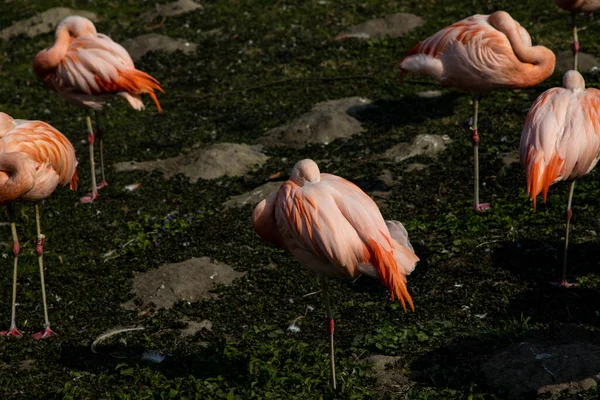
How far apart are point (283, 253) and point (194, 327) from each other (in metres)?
1.23

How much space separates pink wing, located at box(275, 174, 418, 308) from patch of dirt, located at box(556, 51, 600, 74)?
5924mm

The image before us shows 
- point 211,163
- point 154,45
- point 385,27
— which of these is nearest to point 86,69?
point 211,163

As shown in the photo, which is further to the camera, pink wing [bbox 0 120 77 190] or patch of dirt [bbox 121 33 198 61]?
patch of dirt [bbox 121 33 198 61]

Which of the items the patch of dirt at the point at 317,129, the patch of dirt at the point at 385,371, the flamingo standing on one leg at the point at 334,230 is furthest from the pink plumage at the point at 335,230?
the patch of dirt at the point at 317,129

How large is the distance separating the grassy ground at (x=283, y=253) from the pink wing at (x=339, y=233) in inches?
30.4

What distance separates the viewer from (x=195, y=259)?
695 cm

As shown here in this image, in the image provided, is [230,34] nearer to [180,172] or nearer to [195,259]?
[180,172]

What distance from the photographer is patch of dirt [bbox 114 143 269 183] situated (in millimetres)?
8672

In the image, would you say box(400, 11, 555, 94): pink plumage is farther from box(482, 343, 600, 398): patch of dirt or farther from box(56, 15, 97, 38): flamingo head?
box(56, 15, 97, 38): flamingo head

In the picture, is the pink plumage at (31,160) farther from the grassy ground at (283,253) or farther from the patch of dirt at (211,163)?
the patch of dirt at (211,163)

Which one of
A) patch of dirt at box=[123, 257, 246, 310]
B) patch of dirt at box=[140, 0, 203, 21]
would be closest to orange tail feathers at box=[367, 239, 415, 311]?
patch of dirt at box=[123, 257, 246, 310]

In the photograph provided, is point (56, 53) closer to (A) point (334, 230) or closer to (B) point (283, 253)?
(B) point (283, 253)

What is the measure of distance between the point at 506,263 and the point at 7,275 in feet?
13.8

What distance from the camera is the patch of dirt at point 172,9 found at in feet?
44.2
